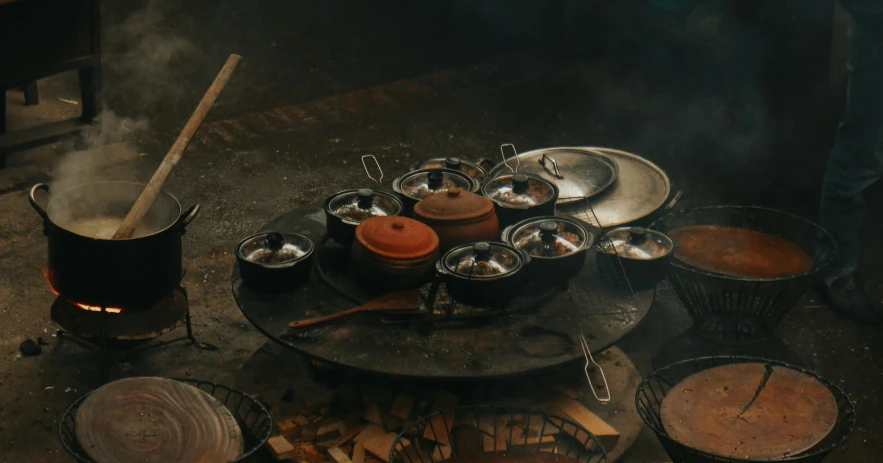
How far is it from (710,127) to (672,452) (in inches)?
231

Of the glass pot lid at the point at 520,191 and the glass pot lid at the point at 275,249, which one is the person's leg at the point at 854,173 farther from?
the glass pot lid at the point at 275,249

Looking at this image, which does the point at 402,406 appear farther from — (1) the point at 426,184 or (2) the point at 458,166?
(2) the point at 458,166

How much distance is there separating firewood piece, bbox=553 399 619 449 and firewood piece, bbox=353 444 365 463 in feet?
3.92

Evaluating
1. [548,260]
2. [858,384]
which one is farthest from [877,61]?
[548,260]

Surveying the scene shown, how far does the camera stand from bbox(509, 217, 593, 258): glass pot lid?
6.47m

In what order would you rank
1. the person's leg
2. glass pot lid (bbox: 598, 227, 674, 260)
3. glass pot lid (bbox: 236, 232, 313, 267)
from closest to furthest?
glass pot lid (bbox: 236, 232, 313, 267)
glass pot lid (bbox: 598, 227, 674, 260)
the person's leg

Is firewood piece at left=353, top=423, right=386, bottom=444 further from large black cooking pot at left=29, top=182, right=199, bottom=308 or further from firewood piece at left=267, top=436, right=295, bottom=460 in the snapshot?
large black cooking pot at left=29, top=182, right=199, bottom=308

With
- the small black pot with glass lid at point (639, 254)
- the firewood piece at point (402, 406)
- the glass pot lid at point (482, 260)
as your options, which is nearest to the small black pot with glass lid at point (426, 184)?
the glass pot lid at point (482, 260)

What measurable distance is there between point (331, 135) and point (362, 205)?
3.72 metres

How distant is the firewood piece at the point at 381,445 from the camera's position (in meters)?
6.14

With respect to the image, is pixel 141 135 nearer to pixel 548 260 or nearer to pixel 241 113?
pixel 241 113

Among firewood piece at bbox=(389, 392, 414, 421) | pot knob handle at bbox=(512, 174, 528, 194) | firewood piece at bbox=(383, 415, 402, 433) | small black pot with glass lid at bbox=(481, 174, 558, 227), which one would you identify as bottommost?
firewood piece at bbox=(383, 415, 402, 433)

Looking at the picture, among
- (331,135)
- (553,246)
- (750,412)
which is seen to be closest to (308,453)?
(553,246)

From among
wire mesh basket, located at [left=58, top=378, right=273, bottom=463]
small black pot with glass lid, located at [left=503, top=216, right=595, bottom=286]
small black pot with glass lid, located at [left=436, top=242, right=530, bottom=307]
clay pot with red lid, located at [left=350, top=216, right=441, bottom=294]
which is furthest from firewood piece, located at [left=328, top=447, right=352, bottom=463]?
small black pot with glass lid, located at [left=503, top=216, right=595, bottom=286]
